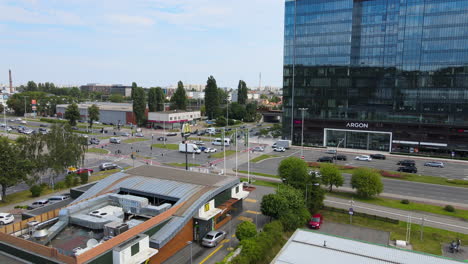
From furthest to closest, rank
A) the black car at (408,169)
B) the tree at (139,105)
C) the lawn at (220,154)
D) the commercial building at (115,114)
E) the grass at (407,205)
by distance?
the commercial building at (115,114) → the tree at (139,105) → the lawn at (220,154) → the black car at (408,169) → the grass at (407,205)

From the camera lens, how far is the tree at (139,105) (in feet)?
403

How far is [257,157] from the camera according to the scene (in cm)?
7975

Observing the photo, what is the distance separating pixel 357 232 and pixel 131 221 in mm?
26012

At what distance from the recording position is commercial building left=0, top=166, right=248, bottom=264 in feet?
81.5

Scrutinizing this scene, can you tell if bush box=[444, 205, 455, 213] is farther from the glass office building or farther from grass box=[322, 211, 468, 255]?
the glass office building

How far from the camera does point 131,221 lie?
31.3m

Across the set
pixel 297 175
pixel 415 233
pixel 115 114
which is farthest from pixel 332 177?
pixel 115 114

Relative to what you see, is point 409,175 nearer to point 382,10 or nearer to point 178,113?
point 382,10

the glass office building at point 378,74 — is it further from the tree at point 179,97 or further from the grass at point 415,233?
the grass at point 415,233

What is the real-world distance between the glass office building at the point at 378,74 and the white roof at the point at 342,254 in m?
70.5

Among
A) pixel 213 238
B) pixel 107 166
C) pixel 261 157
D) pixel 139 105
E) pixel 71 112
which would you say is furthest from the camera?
pixel 139 105

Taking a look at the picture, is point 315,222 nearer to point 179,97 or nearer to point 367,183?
point 367,183

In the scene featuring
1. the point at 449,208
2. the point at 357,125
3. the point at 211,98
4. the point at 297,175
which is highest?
the point at 211,98

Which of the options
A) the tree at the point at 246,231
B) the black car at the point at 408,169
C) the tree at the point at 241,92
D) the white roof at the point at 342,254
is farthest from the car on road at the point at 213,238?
the tree at the point at 241,92
